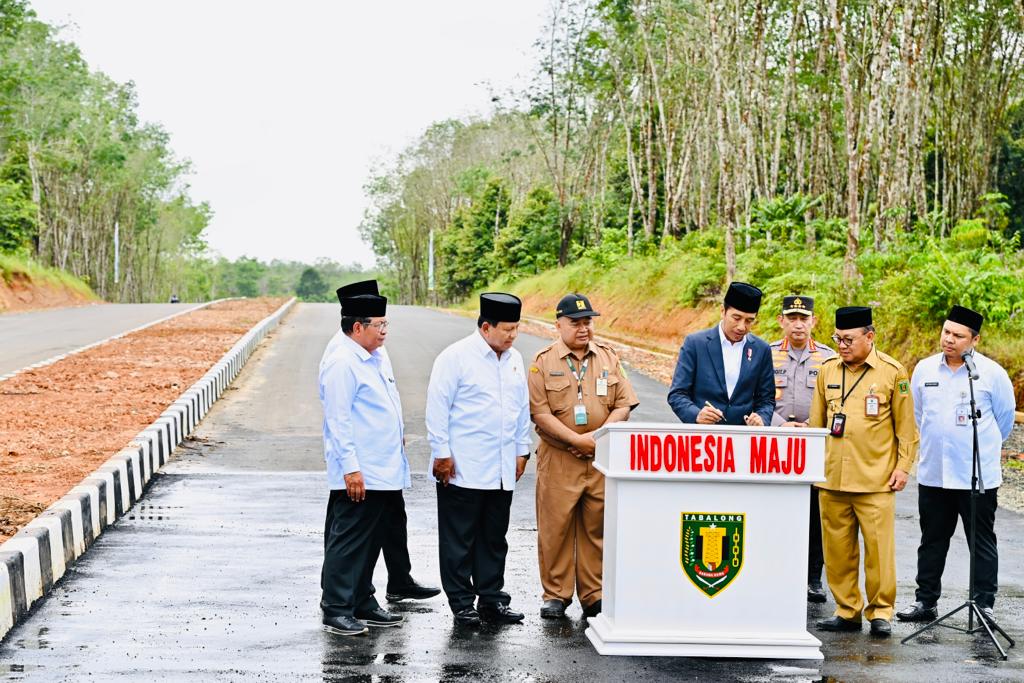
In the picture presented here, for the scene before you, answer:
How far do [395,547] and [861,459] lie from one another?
9.17 ft

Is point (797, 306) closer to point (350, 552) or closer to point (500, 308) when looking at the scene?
point (500, 308)

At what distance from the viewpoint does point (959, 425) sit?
7.23m

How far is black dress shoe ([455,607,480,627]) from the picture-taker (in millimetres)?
6926

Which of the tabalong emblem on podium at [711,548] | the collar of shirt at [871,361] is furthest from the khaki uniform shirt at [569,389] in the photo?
the collar of shirt at [871,361]

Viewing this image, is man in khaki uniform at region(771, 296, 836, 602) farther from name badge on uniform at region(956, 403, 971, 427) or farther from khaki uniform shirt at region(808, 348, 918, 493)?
name badge on uniform at region(956, 403, 971, 427)

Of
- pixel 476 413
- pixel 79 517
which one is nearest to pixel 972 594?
pixel 476 413

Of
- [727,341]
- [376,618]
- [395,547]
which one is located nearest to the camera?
[376,618]

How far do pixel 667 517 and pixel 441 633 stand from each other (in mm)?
1446

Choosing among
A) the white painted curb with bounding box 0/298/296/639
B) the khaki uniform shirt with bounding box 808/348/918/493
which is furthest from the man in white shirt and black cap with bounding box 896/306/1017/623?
the white painted curb with bounding box 0/298/296/639

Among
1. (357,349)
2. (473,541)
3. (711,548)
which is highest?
A: (357,349)

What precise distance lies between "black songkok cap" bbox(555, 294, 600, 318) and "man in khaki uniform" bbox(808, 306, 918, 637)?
1.45 metres

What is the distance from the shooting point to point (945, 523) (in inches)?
289

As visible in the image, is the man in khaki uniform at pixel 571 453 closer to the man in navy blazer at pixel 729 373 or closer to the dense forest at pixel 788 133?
the man in navy blazer at pixel 729 373

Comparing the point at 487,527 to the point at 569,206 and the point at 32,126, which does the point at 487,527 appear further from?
the point at 32,126
